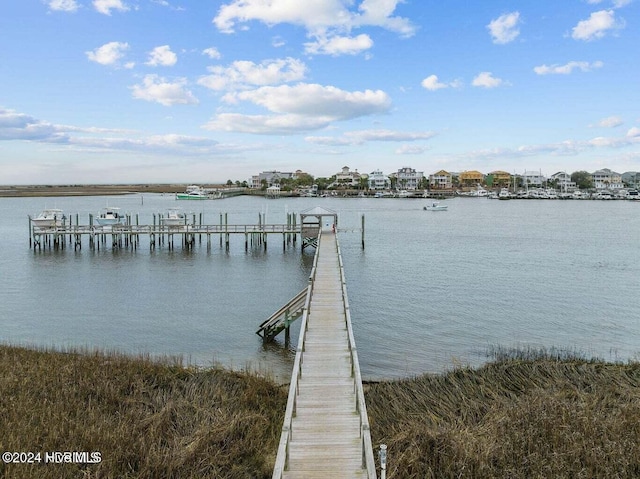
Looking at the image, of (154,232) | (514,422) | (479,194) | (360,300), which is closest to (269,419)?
(514,422)

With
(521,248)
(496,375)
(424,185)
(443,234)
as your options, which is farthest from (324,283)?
(424,185)

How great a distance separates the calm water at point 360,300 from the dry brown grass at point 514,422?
11.7 ft

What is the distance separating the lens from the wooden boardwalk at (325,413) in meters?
8.51

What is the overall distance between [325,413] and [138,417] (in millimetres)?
4291

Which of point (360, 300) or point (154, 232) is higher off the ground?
point (154, 232)

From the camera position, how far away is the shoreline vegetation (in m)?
9.47

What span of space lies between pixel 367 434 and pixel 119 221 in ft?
156

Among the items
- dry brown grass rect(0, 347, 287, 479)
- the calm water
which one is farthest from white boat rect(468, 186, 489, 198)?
dry brown grass rect(0, 347, 287, 479)

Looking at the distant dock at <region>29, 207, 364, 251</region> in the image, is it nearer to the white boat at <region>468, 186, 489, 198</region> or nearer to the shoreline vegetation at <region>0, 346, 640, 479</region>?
the shoreline vegetation at <region>0, 346, 640, 479</region>

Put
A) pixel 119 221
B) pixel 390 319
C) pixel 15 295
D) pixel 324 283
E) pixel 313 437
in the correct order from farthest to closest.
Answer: pixel 119 221
pixel 15 295
pixel 390 319
pixel 324 283
pixel 313 437

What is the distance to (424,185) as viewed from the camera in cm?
19800

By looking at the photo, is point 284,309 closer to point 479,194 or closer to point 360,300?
point 360,300

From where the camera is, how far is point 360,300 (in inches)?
1074

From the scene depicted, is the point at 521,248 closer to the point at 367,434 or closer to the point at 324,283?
the point at 324,283
